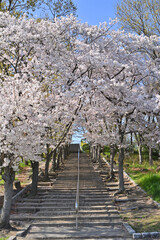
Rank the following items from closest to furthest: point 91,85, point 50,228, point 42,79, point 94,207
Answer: point 50,228, point 94,207, point 91,85, point 42,79

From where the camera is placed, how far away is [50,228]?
1005 cm

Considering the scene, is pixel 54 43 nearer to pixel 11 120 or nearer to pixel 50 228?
pixel 11 120

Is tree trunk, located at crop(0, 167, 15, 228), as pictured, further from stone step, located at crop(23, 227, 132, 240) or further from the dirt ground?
the dirt ground

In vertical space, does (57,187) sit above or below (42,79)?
below

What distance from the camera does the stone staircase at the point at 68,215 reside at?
366 inches

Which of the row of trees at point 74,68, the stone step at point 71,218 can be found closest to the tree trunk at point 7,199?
the row of trees at point 74,68

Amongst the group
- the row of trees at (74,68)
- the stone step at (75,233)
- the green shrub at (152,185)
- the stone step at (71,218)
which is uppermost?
the row of trees at (74,68)

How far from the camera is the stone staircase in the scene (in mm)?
9305

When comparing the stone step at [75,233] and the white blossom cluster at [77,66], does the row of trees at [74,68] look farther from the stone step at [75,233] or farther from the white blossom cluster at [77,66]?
the stone step at [75,233]

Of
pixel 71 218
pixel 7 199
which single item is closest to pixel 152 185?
pixel 71 218

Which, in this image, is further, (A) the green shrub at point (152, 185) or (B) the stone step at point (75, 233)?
(A) the green shrub at point (152, 185)

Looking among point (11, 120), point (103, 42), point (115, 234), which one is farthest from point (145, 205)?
point (103, 42)

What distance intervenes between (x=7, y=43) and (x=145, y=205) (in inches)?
433

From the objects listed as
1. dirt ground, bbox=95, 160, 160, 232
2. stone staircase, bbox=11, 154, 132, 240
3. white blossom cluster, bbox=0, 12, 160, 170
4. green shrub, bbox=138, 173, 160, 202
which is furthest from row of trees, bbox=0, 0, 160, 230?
stone staircase, bbox=11, 154, 132, 240
